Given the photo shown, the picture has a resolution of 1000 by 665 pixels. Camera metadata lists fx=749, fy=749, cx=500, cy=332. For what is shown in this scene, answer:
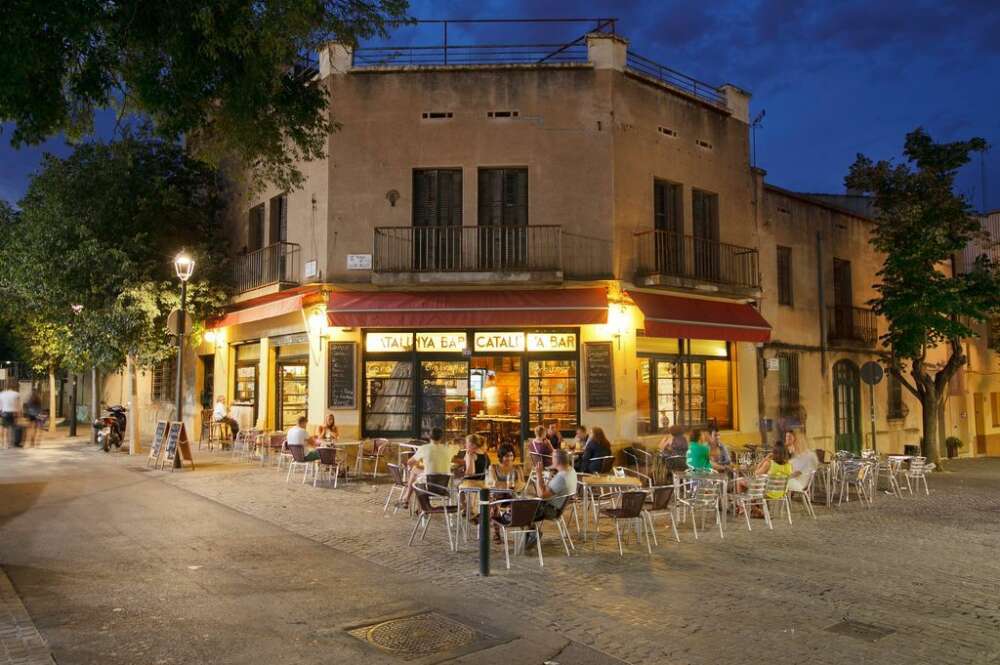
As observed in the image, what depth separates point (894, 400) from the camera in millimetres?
21766

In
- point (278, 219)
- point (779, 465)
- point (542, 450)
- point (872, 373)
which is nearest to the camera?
point (779, 465)

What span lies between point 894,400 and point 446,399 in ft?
46.6

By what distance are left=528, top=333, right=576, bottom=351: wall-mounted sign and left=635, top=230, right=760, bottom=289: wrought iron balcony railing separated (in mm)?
1971

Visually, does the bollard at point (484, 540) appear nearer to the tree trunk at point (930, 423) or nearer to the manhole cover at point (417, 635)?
the manhole cover at point (417, 635)

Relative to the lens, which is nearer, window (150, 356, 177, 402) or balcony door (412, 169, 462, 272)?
balcony door (412, 169, 462, 272)

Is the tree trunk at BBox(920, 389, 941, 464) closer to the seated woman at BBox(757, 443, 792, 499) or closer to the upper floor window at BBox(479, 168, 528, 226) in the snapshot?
the seated woman at BBox(757, 443, 792, 499)

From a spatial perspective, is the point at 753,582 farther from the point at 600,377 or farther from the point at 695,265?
the point at 695,265

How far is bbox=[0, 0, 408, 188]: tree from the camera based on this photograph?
7434 mm

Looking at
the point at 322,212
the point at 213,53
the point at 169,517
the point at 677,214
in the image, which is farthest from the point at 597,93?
the point at 169,517

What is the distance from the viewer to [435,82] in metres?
15.4

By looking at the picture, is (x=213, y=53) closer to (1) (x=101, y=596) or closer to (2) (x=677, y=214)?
(1) (x=101, y=596)

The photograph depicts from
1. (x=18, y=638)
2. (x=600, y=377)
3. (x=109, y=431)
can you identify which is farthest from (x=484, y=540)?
(x=109, y=431)

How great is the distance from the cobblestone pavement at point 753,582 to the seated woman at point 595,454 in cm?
204

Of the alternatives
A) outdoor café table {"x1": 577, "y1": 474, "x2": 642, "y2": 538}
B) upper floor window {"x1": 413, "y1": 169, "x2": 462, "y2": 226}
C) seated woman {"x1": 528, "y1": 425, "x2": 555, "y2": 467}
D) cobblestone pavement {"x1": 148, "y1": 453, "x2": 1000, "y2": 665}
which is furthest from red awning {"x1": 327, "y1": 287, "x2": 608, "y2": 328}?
outdoor café table {"x1": 577, "y1": 474, "x2": 642, "y2": 538}
